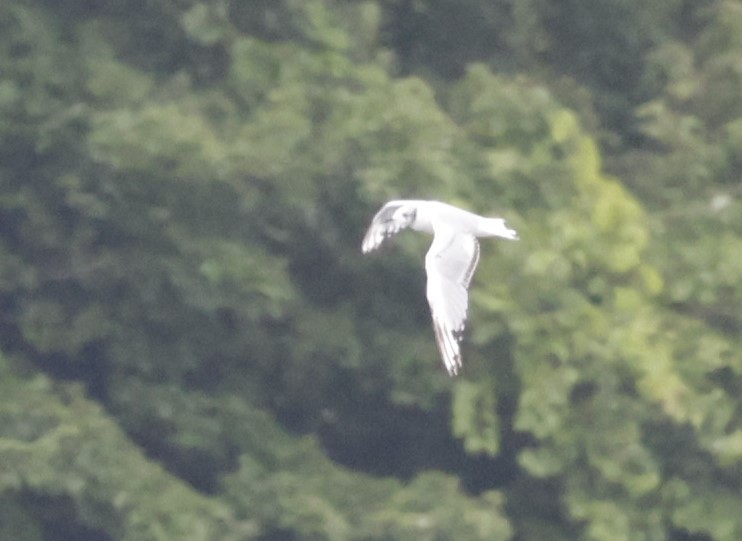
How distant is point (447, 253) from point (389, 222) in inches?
24.8

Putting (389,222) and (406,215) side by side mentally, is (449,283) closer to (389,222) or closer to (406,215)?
(406,215)

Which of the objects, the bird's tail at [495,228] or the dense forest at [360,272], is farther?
the dense forest at [360,272]

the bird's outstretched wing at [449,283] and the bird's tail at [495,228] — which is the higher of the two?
the bird's tail at [495,228]

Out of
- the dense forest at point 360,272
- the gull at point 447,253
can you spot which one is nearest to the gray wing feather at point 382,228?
the gull at point 447,253

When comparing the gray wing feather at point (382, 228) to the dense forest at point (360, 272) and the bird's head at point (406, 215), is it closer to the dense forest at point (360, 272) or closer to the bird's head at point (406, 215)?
the bird's head at point (406, 215)

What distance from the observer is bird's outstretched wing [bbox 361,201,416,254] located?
731 centimetres

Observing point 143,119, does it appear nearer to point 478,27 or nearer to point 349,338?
point 349,338

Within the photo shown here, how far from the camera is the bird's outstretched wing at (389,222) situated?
731cm

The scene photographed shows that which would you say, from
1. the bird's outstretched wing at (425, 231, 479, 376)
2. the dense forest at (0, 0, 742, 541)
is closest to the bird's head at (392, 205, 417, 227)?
the bird's outstretched wing at (425, 231, 479, 376)

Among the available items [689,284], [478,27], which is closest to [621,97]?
[478,27]

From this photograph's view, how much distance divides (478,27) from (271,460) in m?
2.46

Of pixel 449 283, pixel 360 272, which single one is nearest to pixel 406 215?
pixel 449 283

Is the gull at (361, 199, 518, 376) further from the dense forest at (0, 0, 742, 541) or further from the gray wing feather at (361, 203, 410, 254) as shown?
the dense forest at (0, 0, 742, 541)

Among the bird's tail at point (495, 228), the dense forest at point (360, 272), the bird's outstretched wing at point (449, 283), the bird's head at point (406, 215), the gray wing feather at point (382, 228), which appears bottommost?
the bird's outstretched wing at point (449, 283)
